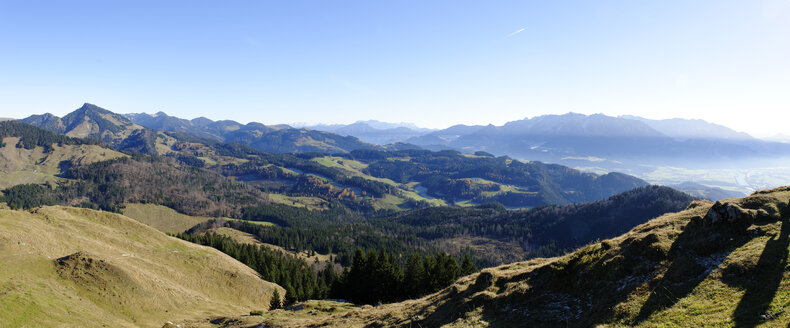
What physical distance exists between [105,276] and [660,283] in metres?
83.6

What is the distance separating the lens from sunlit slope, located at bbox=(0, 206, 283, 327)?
1933 inches

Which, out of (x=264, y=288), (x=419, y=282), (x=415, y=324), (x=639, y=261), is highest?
(x=639, y=261)

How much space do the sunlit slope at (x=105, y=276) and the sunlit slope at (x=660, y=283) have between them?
47205 millimetres

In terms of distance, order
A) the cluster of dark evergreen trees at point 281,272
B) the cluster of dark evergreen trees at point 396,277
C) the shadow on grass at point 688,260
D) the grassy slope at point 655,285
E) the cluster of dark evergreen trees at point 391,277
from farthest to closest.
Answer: the cluster of dark evergreen trees at point 281,272 → the cluster of dark evergreen trees at point 391,277 → the cluster of dark evergreen trees at point 396,277 → the shadow on grass at point 688,260 → the grassy slope at point 655,285

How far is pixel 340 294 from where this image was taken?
81.3 meters

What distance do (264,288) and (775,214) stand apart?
100763mm

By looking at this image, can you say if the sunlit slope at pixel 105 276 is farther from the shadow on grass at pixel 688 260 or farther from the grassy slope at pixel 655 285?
the shadow on grass at pixel 688 260

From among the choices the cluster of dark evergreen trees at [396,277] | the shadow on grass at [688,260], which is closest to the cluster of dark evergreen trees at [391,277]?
the cluster of dark evergreen trees at [396,277]

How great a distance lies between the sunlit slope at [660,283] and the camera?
19.5m

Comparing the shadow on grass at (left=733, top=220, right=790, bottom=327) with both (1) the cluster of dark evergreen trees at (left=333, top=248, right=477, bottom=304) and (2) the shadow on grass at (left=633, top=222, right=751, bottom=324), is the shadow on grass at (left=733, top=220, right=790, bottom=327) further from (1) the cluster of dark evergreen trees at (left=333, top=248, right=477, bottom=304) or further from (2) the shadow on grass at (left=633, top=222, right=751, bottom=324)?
(1) the cluster of dark evergreen trees at (left=333, top=248, right=477, bottom=304)

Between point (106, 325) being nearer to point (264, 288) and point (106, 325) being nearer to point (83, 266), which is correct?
point (83, 266)

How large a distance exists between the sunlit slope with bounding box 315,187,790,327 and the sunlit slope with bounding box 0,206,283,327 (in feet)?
155

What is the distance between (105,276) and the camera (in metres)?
61.7

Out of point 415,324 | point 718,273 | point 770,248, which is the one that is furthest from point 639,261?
point 415,324
